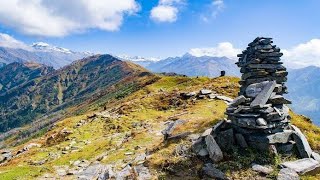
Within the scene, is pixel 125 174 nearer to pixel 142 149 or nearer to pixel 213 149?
pixel 213 149

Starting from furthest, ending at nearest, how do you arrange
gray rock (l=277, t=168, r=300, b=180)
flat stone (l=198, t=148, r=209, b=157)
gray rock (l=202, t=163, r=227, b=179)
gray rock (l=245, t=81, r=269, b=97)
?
1. gray rock (l=245, t=81, r=269, b=97)
2. flat stone (l=198, t=148, r=209, b=157)
3. gray rock (l=202, t=163, r=227, b=179)
4. gray rock (l=277, t=168, r=300, b=180)

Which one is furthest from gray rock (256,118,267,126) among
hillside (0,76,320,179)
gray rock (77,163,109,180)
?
gray rock (77,163,109,180)

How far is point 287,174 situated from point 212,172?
4.43 metres

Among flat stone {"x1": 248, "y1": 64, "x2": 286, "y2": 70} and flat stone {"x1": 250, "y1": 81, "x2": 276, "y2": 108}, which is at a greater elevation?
flat stone {"x1": 248, "y1": 64, "x2": 286, "y2": 70}

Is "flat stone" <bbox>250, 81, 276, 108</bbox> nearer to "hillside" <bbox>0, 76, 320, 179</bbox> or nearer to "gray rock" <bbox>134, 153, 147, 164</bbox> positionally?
"hillside" <bbox>0, 76, 320, 179</bbox>

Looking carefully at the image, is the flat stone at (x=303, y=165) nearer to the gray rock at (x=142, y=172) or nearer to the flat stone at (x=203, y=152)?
the flat stone at (x=203, y=152)

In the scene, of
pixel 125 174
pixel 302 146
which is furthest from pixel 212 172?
pixel 125 174

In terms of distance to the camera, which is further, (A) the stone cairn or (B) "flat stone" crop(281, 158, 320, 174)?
(A) the stone cairn

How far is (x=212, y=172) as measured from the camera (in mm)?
21594

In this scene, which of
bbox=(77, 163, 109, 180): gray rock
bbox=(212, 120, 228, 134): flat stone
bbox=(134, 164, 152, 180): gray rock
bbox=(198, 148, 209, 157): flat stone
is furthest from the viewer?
bbox=(77, 163, 109, 180): gray rock

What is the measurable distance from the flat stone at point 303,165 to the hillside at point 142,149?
552 mm

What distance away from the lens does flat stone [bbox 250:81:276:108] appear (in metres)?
22.9

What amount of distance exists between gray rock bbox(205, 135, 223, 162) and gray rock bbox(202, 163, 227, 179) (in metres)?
0.57

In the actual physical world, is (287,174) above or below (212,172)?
above
